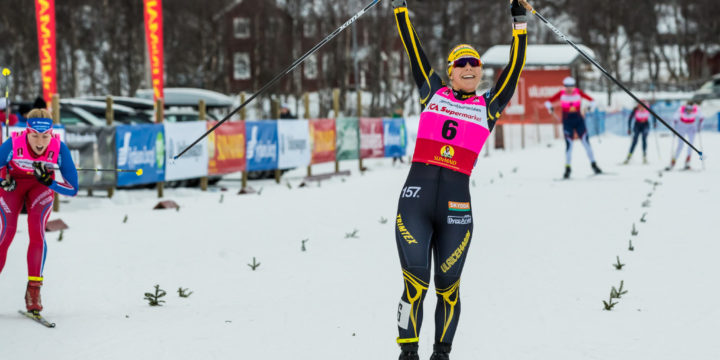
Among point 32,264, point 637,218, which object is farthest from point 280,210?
point 32,264

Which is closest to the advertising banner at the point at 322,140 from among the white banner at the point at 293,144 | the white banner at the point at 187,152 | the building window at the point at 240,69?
the white banner at the point at 293,144

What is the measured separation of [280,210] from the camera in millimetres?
13320

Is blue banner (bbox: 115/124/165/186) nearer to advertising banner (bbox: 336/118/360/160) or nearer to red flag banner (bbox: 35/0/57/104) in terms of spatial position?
red flag banner (bbox: 35/0/57/104)

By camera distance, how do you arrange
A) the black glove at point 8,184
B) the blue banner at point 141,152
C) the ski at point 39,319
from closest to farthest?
the ski at point 39,319 → the black glove at point 8,184 → the blue banner at point 141,152

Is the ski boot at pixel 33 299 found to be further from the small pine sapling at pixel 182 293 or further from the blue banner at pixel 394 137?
the blue banner at pixel 394 137

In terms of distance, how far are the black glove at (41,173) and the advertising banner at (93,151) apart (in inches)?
275

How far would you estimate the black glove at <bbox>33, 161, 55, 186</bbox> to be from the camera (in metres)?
6.37

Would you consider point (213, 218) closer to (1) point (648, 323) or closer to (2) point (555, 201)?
(2) point (555, 201)

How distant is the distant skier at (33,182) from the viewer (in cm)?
638

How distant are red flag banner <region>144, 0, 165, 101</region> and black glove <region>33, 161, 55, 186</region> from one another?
1245cm

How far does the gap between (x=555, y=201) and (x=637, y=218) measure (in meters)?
2.08

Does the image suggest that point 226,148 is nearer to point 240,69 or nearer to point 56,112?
point 56,112

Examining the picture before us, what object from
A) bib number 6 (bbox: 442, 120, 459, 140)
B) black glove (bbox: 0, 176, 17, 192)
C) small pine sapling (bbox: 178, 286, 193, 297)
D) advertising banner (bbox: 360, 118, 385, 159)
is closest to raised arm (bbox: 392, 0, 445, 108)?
bib number 6 (bbox: 442, 120, 459, 140)

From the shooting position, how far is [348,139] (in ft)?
68.7
